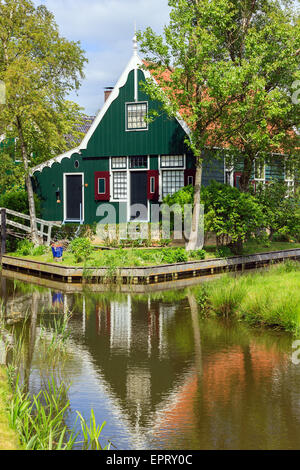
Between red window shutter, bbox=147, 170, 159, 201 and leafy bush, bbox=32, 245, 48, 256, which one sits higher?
red window shutter, bbox=147, 170, 159, 201

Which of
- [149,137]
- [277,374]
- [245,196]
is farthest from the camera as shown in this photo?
[149,137]

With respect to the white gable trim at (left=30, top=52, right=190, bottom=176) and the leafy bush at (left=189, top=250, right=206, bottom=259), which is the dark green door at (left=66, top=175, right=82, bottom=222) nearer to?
the white gable trim at (left=30, top=52, right=190, bottom=176)

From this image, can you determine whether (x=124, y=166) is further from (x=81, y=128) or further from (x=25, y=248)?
(x=81, y=128)

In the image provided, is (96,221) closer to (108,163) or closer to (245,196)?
(108,163)

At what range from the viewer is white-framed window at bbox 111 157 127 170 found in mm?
28312

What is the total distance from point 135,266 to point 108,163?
10.2 meters

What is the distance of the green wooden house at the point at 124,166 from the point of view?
2691 centimetres

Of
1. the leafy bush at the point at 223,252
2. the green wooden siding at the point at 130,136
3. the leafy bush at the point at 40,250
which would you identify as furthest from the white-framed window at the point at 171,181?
the leafy bush at the point at 40,250

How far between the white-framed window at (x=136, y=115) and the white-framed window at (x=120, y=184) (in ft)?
7.04

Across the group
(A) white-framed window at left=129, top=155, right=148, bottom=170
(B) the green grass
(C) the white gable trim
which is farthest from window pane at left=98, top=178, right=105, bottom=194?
(B) the green grass

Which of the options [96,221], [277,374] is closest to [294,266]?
[277,374]

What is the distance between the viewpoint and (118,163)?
28.5m

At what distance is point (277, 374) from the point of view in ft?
31.4

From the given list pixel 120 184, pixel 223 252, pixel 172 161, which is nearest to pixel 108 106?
pixel 120 184
